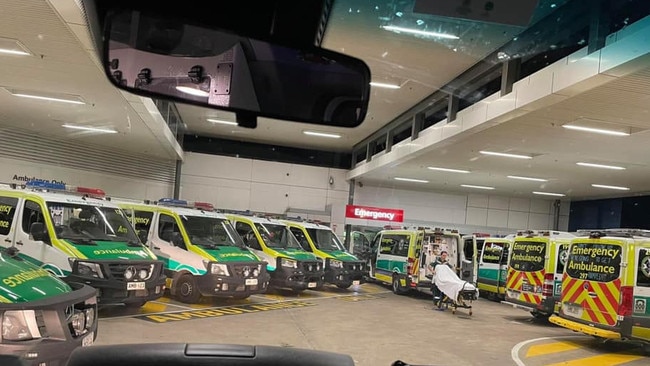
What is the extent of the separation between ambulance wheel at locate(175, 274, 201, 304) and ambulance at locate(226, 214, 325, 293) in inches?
88.3

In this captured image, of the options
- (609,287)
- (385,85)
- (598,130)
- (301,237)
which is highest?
(385,85)

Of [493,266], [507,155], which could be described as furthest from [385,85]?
[493,266]

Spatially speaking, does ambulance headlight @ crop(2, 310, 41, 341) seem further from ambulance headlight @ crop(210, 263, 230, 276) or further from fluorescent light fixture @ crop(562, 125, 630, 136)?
fluorescent light fixture @ crop(562, 125, 630, 136)

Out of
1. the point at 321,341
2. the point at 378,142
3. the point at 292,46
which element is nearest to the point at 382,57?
the point at 321,341

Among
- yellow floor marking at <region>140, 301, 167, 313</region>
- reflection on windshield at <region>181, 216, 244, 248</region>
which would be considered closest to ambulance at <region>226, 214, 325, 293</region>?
reflection on windshield at <region>181, 216, 244, 248</region>

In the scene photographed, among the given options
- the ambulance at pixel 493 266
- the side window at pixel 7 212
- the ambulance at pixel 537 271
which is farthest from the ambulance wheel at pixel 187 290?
the ambulance at pixel 493 266

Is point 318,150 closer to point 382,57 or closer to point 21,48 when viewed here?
point 382,57

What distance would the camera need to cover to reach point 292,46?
9.06 ft

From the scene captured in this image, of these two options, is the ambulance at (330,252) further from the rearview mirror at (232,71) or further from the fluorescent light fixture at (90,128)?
the rearview mirror at (232,71)

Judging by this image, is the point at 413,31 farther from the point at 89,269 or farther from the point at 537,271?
the point at 537,271

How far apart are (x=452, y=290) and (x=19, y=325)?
864 cm

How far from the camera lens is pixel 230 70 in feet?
9.41

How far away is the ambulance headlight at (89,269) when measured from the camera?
668cm

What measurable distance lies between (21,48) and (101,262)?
303cm
